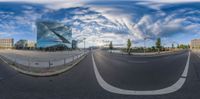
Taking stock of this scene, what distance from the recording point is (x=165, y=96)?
1096cm

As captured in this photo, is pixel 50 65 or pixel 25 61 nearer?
pixel 50 65

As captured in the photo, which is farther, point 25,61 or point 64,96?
point 25,61

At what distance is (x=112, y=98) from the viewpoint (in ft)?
34.8

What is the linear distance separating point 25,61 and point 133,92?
20356 mm

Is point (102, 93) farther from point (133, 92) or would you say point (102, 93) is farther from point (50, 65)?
point (50, 65)

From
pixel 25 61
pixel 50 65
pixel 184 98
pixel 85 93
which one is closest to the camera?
pixel 184 98

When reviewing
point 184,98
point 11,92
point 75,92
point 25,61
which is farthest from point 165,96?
point 25,61

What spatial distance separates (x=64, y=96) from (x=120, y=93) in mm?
2140

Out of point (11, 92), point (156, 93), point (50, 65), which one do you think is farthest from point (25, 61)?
point (156, 93)

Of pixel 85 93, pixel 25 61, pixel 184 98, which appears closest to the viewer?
pixel 184 98

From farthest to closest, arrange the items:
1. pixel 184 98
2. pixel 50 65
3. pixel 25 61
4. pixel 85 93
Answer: pixel 25 61 → pixel 50 65 → pixel 85 93 → pixel 184 98

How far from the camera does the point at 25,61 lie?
30.6 metres

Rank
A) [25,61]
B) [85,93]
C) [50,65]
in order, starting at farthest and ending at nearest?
1. [25,61]
2. [50,65]
3. [85,93]

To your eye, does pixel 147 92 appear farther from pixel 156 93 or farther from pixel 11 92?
pixel 11 92
